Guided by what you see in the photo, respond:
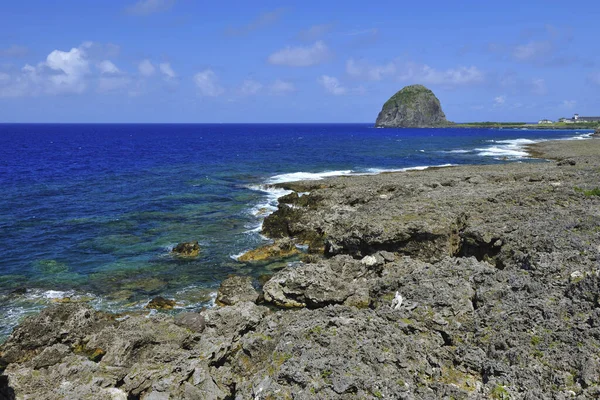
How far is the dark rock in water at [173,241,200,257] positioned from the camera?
3378 centimetres

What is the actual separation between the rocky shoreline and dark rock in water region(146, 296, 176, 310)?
2.06m

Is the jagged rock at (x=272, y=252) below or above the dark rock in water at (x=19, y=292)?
above

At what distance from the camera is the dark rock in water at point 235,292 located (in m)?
24.6

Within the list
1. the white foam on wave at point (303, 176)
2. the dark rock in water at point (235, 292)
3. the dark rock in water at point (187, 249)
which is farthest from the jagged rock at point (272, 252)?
the white foam on wave at point (303, 176)

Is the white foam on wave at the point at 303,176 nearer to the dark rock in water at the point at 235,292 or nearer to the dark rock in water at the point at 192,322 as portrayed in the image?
the dark rock in water at the point at 235,292

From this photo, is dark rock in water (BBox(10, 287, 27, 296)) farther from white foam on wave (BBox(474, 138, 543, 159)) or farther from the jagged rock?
white foam on wave (BBox(474, 138, 543, 159))

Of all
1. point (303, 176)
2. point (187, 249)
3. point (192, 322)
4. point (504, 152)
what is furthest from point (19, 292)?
point (504, 152)

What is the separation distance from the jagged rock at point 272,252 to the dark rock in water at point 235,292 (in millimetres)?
6702

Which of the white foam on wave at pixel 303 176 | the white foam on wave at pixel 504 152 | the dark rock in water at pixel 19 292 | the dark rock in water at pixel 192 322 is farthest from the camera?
the white foam on wave at pixel 504 152

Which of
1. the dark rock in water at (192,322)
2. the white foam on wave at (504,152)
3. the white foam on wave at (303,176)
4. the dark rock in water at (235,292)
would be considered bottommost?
the dark rock in water at (235,292)

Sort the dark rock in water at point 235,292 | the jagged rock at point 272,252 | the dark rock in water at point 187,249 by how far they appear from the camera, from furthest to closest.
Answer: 1. the dark rock in water at point 187,249
2. the jagged rock at point 272,252
3. the dark rock in water at point 235,292

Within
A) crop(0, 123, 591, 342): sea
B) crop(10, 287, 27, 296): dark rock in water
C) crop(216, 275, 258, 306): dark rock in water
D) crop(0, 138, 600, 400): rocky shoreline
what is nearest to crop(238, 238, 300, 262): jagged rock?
crop(0, 123, 591, 342): sea

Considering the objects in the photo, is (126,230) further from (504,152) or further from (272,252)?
(504,152)

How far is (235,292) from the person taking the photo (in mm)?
25047
